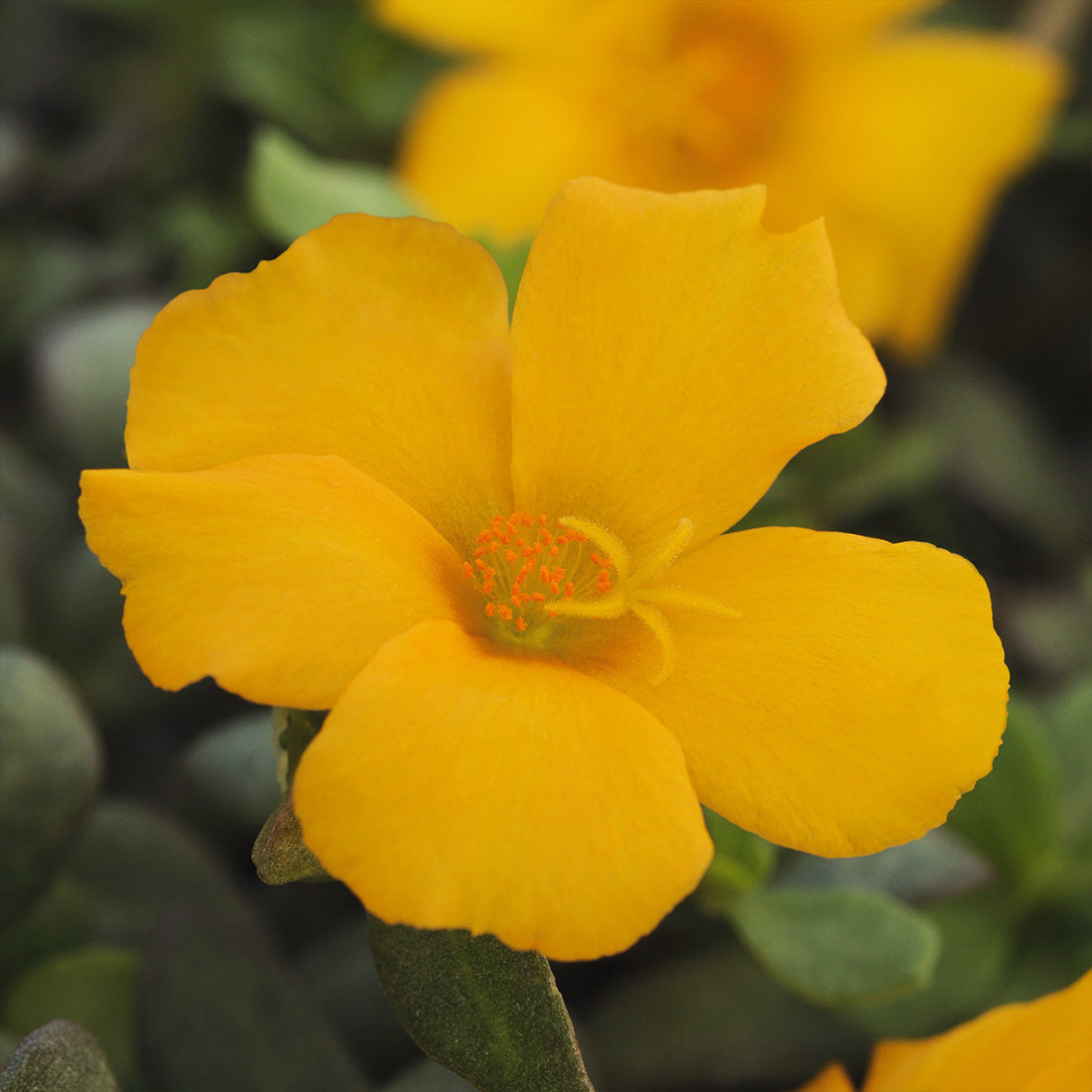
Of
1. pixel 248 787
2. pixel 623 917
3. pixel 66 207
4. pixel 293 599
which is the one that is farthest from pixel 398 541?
pixel 66 207

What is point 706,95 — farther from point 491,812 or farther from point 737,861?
point 491,812

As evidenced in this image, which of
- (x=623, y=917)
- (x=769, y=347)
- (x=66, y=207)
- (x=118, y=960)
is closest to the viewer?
(x=623, y=917)

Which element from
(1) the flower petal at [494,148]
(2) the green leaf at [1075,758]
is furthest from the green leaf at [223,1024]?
(1) the flower petal at [494,148]

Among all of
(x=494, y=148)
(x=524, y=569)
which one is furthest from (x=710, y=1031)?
(x=494, y=148)

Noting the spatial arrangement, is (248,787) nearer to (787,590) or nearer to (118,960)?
(118,960)

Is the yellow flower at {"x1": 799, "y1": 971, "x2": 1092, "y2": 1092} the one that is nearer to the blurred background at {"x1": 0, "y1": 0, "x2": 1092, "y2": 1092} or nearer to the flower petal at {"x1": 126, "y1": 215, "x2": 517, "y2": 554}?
the blurred background at {"x1": 0, "y1": 0, "x2": 1092, "y2": 1092}

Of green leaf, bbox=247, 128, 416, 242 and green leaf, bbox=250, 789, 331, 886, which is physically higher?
green leaf, bbox=247, 128, 416, 242

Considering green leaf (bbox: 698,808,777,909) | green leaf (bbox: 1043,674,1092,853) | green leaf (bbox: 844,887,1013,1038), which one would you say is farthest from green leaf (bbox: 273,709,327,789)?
green leaf (bbox: 1043,674,1092,853)
